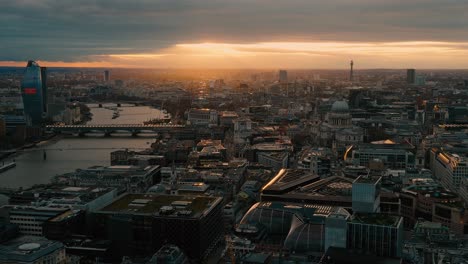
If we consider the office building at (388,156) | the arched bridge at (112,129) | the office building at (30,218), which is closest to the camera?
the office building at (30,218)

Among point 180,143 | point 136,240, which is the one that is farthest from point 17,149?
point 136,240

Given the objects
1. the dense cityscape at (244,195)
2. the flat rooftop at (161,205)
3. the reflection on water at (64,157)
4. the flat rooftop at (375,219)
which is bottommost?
the reflection on water at (64,157)

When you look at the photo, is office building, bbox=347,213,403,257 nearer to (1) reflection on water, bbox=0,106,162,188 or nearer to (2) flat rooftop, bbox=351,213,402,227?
(2) flat rooftop, bbox=351,213,402,227

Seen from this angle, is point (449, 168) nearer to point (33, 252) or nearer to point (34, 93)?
point (33, 252)

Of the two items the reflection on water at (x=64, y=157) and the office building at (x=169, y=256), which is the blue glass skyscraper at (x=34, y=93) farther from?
the office building at (x=169, y=256)

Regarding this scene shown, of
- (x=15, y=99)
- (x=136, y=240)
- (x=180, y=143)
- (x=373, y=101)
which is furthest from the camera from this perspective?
(x=15, y=99)

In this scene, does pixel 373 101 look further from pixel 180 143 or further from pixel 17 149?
pixel 17 149

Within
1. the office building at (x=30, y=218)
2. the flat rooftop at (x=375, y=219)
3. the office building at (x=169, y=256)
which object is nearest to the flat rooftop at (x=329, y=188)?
the flat rooftop at (x=375, y=219)
